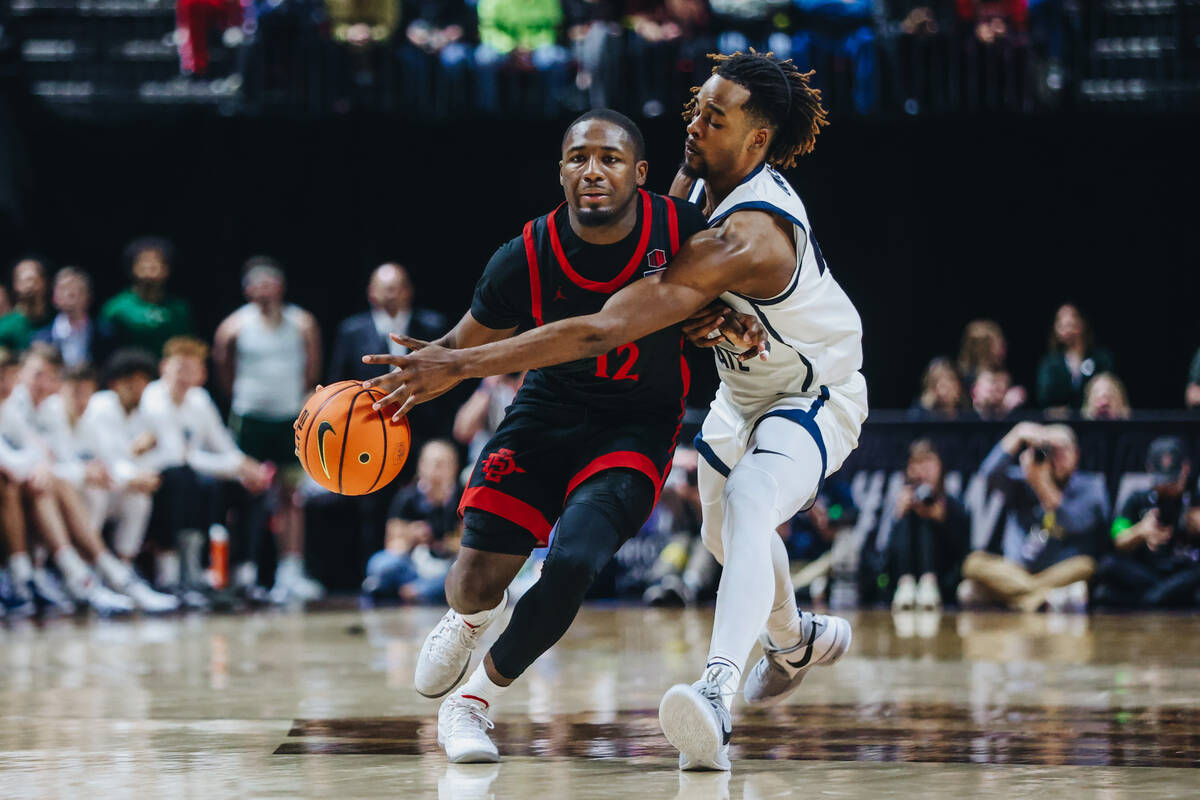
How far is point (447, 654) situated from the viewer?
4281 millimetres

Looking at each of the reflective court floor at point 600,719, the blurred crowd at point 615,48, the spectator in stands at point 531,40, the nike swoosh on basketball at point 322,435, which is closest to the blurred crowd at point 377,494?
the reflective court floor at point 600,719

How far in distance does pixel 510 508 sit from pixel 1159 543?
6043 mm

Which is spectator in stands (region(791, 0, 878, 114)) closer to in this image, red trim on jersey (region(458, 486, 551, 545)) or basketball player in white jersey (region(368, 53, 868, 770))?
basketball player in white jersey (region(368, 53, 868, 770))

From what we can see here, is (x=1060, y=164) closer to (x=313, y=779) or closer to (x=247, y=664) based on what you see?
(x=247, y=664)

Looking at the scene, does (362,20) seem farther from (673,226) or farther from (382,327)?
(673,226)

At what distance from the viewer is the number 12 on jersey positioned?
422cm

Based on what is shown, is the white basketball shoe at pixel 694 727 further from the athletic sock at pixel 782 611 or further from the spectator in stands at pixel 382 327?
the spectator in stands at pixel 382 327

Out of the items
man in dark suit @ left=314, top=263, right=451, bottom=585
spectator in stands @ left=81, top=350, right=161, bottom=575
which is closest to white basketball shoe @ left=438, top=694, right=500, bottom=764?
man in dark suit @ left=314, top=263, right=451, bottom=585

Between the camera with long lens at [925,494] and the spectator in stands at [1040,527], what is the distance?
392 mm

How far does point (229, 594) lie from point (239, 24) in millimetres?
5466

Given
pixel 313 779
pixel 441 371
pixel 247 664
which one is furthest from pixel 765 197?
pixel 247 664

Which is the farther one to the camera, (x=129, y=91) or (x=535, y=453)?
(x=129, y=91)

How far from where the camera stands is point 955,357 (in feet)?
41.5

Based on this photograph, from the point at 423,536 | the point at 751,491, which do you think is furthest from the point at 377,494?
the point at 751,491
